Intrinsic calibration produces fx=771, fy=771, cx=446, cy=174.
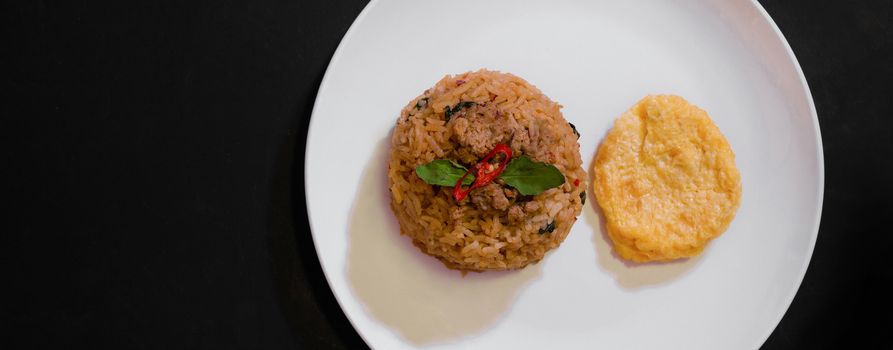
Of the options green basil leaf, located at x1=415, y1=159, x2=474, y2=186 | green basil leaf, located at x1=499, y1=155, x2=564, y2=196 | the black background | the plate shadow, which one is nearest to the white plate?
the plate shadow

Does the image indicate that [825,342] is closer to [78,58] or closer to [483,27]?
[483,27]

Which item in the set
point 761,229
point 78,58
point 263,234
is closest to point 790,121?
point 761,229

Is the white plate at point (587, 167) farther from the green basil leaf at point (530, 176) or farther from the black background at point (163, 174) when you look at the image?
the green basil leaf at point (530, 176)

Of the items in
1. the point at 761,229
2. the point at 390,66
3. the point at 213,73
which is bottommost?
the point at 761,229

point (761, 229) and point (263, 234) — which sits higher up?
point (263, 234)

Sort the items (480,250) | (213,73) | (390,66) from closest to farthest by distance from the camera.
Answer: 1. (480,250)
2. (390,66)
3. (213,73)

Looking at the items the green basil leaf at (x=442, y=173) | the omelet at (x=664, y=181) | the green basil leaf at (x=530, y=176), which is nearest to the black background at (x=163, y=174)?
the green basil leaf at (x=442, y=173)
